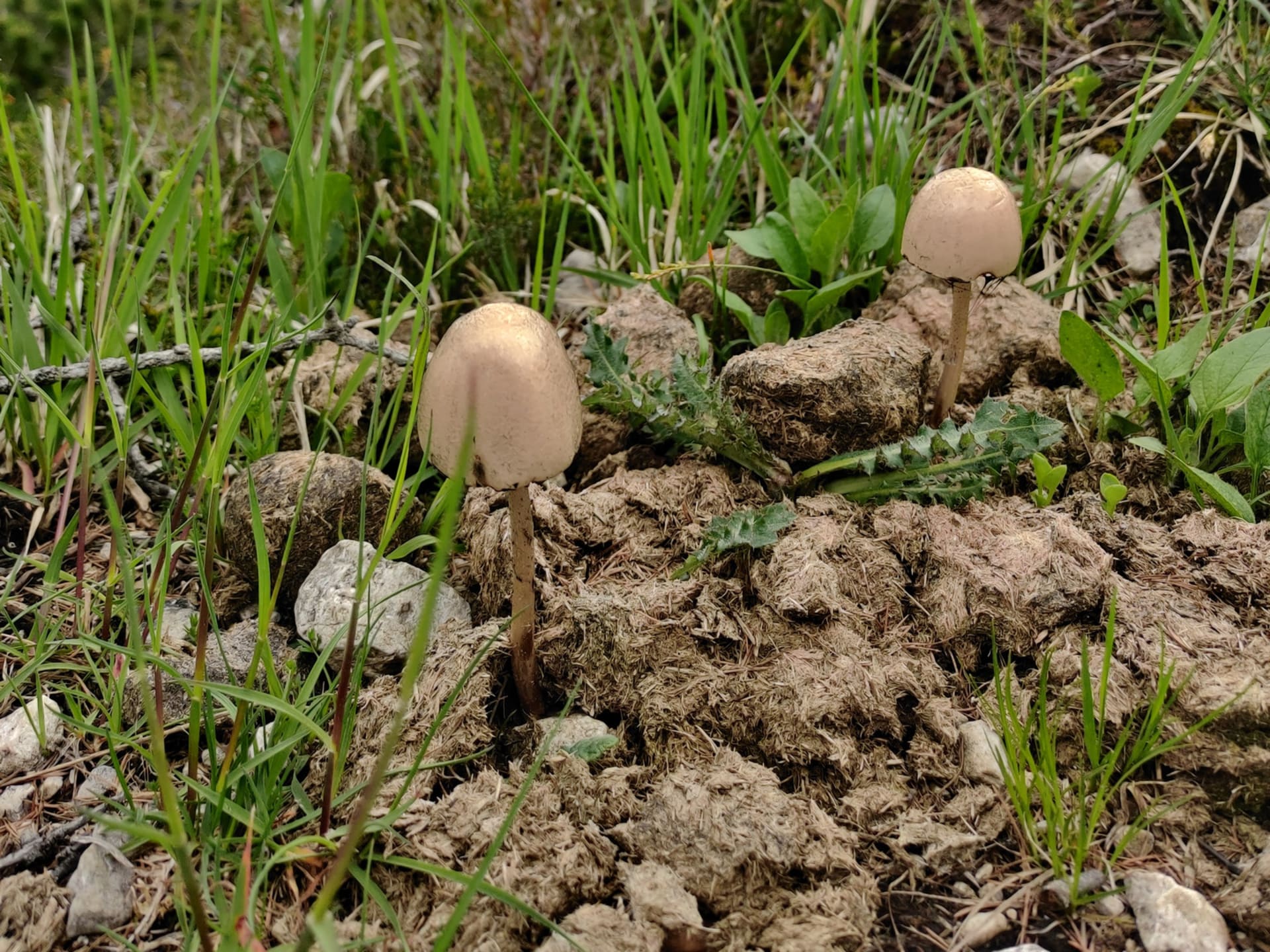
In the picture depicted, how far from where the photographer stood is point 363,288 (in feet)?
11.1

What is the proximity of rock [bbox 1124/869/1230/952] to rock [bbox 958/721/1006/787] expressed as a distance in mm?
265

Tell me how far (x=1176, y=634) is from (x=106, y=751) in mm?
2077

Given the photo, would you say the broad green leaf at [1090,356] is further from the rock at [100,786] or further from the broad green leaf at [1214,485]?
the rock at [100,786]

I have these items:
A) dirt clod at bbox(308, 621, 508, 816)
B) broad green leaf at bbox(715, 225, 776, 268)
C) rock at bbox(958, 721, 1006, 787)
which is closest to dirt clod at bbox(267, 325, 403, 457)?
dirt clod at bbox(308, 621, 508, 816)

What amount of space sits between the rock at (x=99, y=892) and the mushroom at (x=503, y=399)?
2.83 feet

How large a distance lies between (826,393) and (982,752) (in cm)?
87

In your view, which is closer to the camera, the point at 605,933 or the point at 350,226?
the point at 605,933

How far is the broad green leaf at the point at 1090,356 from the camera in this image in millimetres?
2406

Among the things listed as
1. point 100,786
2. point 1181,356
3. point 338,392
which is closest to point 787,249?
point 1181,356

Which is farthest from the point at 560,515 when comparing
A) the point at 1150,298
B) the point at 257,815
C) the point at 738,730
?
the point at 1150,298

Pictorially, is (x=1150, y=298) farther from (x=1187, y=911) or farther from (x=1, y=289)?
(x=1, y=289)

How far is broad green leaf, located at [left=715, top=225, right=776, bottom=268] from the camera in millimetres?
2832

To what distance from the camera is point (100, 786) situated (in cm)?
191

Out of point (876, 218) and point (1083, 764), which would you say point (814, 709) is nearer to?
point (1083, 764)
